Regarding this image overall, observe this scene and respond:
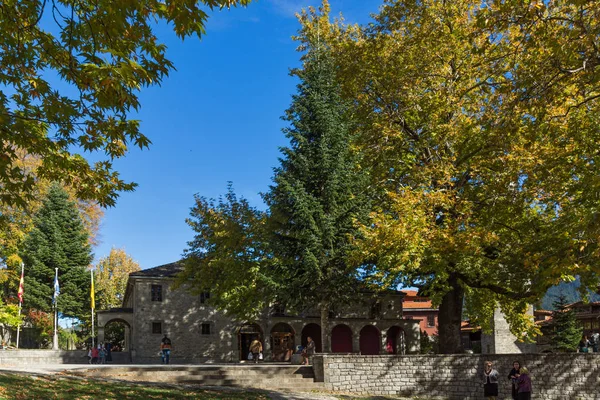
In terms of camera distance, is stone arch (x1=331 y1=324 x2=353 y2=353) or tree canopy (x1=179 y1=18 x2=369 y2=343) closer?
tree canopy (x1=179 y1=18 x2=369 y2=343)

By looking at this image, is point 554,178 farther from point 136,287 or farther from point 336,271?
point 136,287

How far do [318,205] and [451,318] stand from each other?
8.01 metres

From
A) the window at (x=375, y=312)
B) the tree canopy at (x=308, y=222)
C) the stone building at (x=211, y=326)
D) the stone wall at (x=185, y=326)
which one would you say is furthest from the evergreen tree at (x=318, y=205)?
the window at (x=375, y=312)

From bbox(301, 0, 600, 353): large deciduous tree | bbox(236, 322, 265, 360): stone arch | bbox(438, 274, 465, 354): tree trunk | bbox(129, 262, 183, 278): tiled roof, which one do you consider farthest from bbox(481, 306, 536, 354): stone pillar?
bbox(129, 262, 183, 278): tiled roof

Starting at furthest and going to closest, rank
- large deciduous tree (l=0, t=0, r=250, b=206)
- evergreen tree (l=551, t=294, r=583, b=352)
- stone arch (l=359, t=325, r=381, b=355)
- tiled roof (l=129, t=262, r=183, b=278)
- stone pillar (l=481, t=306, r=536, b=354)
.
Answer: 1. stone arch (l=359, t=325, r=381, b=355)
2. stone pillar (l=481, t=306, r=536, b=354)
3. evergreen tree (l=551, t=294, r=583, b=352)
4. tiled roof (l=129, t=262, r=183, b=278)
5. large deciduous tree (l=0, t=0, r=250, b=206)

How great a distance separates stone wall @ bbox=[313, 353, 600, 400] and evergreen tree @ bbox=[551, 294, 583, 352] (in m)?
20.4

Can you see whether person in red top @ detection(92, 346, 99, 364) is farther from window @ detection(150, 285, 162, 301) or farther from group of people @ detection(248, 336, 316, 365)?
group of people @ detection(248, 336, 316, 365)

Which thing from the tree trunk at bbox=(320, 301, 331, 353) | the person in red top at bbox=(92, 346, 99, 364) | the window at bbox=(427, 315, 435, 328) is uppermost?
the tree trunk at bbox=(320, 301, 331, 353)

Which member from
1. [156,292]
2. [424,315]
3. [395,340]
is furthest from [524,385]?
[424,315]

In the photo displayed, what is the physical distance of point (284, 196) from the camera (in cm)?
2559

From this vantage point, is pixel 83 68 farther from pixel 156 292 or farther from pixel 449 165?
pixel 156 292

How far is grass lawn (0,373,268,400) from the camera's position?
1179 cm

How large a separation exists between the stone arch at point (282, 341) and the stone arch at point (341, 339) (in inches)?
137

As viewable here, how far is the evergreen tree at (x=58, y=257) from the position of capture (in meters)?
44.0
